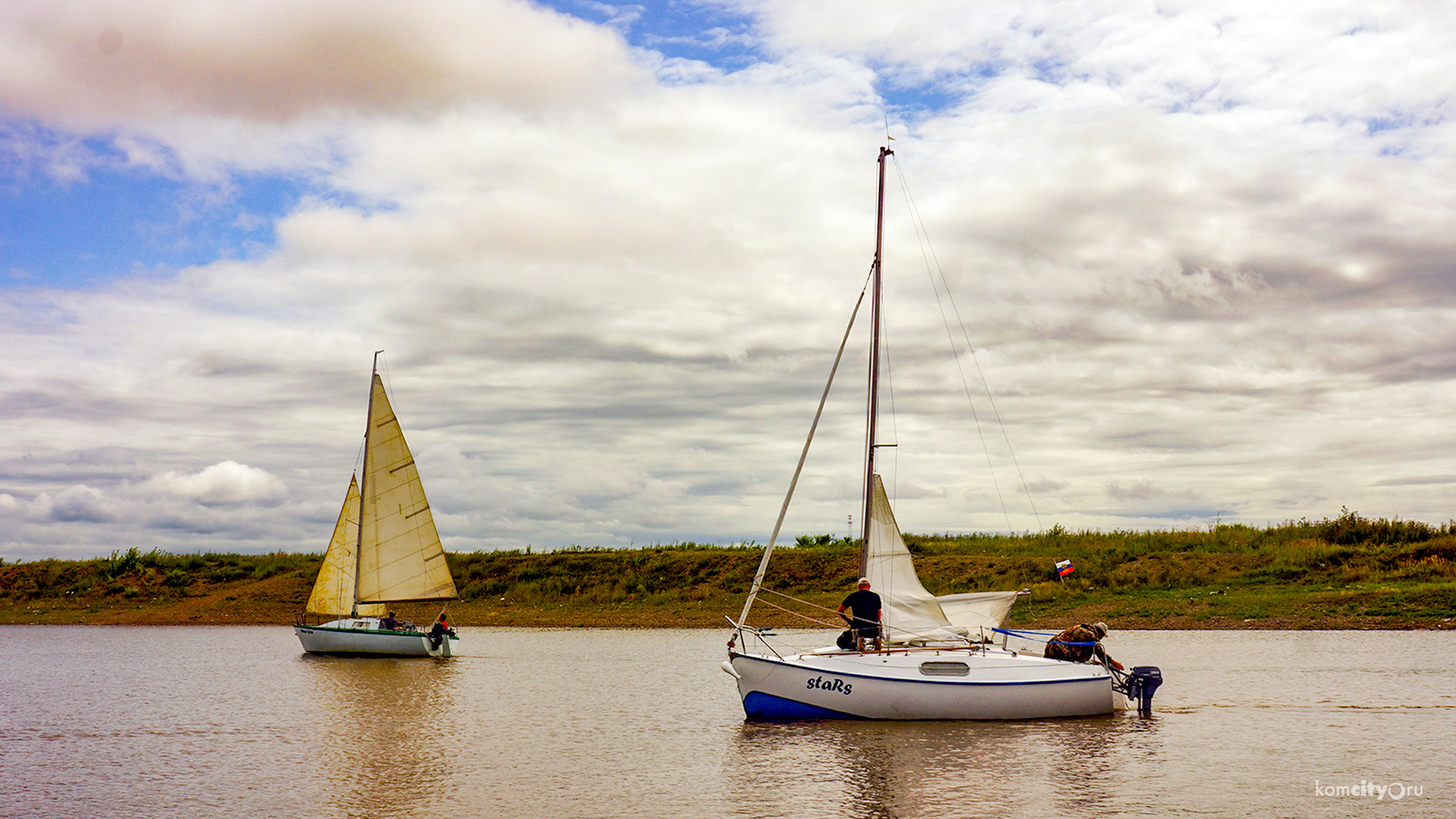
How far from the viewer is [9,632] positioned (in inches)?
2340

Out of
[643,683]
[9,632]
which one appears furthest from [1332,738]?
[9,632]

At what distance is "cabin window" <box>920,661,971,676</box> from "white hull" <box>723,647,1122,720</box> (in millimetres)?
16

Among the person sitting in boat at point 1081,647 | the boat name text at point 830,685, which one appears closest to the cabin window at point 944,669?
the boat name text at point 830,685

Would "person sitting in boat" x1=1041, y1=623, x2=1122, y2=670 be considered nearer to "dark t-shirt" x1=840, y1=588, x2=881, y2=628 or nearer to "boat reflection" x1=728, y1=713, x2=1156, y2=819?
"boat reflection" x1=728, y1=713, x2=1156, y2=819

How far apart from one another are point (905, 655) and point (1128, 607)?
2758 centimetres

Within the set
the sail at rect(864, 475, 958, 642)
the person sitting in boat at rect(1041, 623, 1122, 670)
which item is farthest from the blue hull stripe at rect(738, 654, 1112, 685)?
the sail at rect(864, 475, 958, 642)

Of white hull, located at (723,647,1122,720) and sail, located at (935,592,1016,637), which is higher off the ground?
sail, located at (935,592,1016,637)

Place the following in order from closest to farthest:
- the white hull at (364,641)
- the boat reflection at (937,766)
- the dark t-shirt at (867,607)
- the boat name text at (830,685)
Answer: the boat reflection at (937,766), the boat name text at (830,685), the dark t-shirt at (867,607), the white hull at (364,641)

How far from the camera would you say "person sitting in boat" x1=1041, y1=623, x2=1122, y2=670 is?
25.1 metres

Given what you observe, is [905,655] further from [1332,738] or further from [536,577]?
[536,577]

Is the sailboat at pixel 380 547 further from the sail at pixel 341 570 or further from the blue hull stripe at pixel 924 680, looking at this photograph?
the blue hull stripe at pixel 924 680

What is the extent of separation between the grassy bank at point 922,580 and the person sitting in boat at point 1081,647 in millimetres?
20721

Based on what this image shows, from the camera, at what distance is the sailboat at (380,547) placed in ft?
144

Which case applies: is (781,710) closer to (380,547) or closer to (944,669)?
(944,669)
